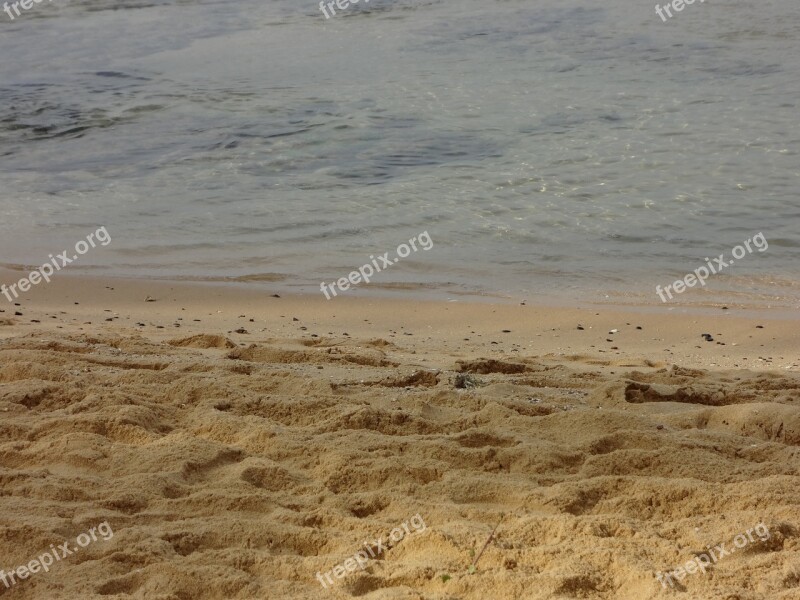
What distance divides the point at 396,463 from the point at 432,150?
312 inches

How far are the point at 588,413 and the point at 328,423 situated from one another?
131 cm

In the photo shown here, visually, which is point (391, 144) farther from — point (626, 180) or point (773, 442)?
point (773, 442)

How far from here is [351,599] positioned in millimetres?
2863

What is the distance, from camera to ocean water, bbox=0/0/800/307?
812cm
